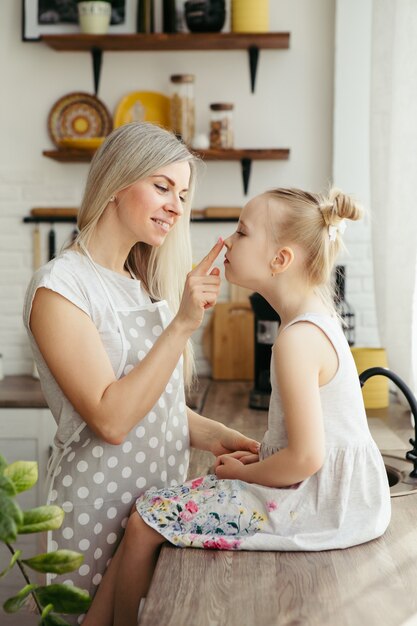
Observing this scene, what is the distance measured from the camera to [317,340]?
1438 mm

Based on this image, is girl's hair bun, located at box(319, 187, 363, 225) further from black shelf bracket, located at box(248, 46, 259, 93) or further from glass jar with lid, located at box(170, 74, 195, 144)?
black shelf bracket, located at box(248, 46, 259, 93)

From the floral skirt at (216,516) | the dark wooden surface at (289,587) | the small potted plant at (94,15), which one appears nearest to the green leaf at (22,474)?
the dark wooden surface at (289,587)

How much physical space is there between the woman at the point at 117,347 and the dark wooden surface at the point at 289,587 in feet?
1.02

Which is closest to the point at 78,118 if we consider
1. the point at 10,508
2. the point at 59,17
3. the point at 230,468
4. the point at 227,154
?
the point at 59,17

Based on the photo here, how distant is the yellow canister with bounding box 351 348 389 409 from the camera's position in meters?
2.92

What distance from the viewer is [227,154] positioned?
359 cm

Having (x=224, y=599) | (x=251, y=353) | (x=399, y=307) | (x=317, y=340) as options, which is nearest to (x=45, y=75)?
(x=251, y=353)

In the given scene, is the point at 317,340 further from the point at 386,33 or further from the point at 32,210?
the point at 32,210

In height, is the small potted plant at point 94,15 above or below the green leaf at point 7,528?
above

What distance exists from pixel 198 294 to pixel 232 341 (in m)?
2.10

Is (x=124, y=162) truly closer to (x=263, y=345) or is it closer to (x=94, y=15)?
(x=263, y=345)

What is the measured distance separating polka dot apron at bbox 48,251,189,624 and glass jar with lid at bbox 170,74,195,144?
190 cm

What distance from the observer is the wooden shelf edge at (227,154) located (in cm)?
358

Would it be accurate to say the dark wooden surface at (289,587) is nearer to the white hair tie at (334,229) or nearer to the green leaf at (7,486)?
the green leaf at (7,486)
